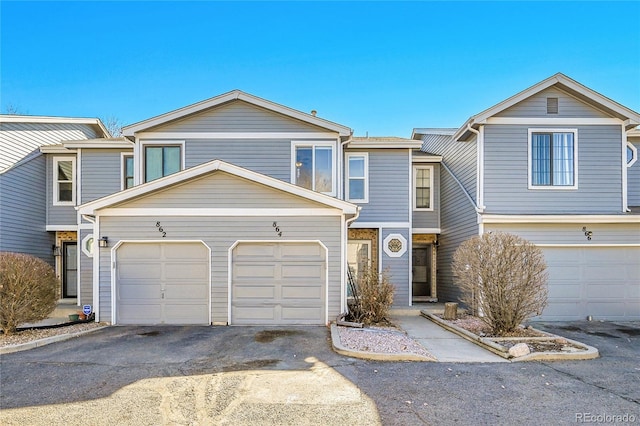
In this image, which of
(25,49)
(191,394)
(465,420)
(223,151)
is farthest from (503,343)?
(25,49)

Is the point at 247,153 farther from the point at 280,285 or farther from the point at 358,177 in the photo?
the point at 280,285

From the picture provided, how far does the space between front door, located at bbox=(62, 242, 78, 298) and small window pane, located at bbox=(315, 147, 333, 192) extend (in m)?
9.53

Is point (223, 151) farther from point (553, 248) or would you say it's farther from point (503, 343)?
point (553, 248)

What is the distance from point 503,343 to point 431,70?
1532cm

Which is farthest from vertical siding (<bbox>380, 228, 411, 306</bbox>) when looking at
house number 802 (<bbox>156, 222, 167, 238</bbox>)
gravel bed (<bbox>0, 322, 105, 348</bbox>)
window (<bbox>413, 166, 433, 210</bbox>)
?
gravel bed (<bbox>0, 322, 105, 348</bbox>)

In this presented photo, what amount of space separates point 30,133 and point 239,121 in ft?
25.3

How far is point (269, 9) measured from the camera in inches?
547

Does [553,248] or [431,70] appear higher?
[431,70]

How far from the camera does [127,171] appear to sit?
12656mm

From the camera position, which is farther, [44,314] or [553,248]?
[553,248]

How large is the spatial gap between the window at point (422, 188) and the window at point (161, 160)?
27.0 ft

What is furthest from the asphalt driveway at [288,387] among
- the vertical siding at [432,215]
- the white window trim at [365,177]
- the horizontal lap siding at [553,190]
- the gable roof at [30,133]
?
the gable roof at [30,133]

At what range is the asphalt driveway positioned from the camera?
14.1ft

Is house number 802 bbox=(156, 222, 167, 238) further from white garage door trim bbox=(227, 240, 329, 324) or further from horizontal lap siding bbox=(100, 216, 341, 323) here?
white garage door trim bbox=(227, 240, 329, 324)
